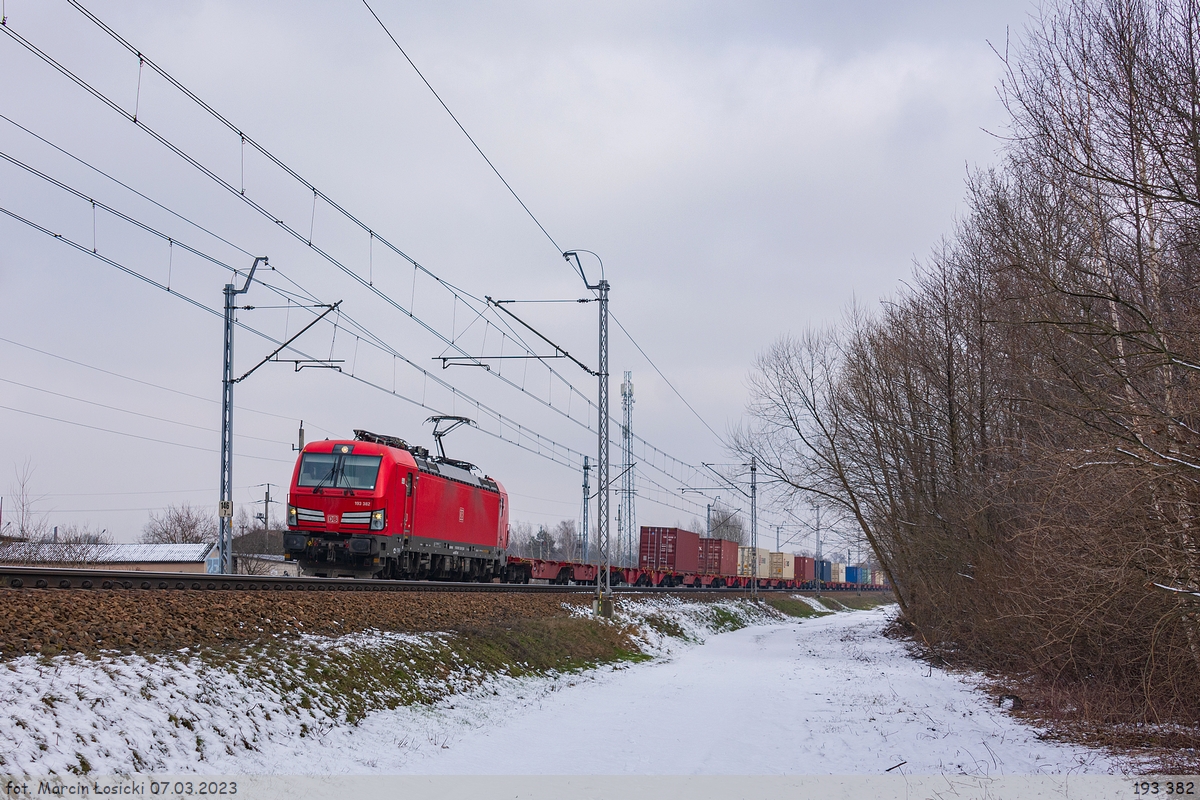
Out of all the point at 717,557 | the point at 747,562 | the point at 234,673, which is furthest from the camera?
the point at 747,562

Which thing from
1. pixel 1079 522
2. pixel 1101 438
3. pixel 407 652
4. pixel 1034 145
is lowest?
pixel 407 652

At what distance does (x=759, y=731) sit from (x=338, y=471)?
1187 cm

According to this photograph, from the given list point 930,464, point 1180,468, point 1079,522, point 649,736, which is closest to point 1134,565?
point 1079,522

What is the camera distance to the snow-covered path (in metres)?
9.20

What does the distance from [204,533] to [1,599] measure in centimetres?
5777

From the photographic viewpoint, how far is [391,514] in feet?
65.9

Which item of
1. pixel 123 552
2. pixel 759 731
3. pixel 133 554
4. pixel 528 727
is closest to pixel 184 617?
pixel 528 727

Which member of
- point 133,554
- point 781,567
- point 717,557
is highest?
point 133,554

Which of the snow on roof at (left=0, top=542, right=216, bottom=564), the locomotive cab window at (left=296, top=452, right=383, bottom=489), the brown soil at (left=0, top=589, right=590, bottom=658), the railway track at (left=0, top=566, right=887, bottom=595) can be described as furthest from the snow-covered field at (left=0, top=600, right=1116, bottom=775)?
the snow on roof at (left=0, top=542, right=216, bottom=564)

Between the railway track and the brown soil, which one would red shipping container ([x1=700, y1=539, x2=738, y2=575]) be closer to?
the railway track

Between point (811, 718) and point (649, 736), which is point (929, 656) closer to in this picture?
point (811, 718)

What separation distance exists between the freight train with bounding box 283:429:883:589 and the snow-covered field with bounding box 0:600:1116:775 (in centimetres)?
618

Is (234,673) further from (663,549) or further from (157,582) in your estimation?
(663,549)

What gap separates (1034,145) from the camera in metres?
9.45
